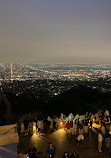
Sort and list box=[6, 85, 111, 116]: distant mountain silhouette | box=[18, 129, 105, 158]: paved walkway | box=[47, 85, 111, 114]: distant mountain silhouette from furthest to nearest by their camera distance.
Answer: box=[6, 85, 111, 116]: distant mountain silhouette
box=[47, 85, 111, 114]: distant mountain silhouette
box=[18, 129, 105, 158]: paved walkway

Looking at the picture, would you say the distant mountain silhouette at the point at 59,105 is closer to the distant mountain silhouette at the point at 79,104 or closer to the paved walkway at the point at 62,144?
the distant mountain silhouette at the point at 79,104

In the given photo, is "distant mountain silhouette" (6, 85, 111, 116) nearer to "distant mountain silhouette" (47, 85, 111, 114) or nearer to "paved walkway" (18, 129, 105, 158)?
"distant mountain silhouette" (47, 85, 111, 114)

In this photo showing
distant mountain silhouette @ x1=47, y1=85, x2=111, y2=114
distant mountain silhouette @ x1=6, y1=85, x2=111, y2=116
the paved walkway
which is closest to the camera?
the paved walkway

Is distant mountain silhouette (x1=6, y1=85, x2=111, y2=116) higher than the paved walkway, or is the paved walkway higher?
the paved walkway

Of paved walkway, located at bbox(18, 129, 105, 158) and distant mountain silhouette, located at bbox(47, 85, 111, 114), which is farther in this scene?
distant mountain silhouette, located at bbox(47, 85, 111, 114)

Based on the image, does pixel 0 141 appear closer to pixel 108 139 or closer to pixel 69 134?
pixel 69 134

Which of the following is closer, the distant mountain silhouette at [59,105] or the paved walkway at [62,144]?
the paved walkway at [62,144]

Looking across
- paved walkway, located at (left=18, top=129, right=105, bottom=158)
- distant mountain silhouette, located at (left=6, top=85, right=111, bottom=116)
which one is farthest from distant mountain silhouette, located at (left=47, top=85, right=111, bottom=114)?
paved walkway, located at (left=18, top=129, right=105, bottom=158)

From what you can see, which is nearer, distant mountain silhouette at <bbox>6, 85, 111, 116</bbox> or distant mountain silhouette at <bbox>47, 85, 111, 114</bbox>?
distant mountain silhouette at <bbox>47, 85, 111, 114</bbox>

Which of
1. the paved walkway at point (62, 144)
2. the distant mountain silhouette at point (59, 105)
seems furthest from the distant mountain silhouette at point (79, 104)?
the paved walkway at point (62, 144)

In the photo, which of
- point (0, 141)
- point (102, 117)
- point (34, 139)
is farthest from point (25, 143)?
point (102, 117)
